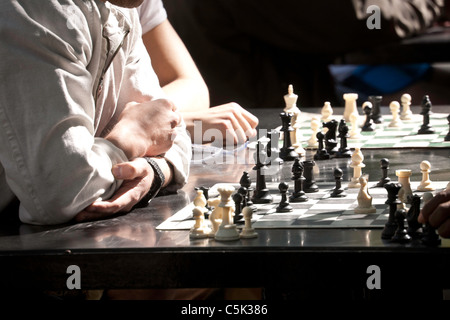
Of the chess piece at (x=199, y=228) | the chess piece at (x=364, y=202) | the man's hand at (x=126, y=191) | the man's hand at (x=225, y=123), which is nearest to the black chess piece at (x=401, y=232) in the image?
the chess piece at (x=364, y=202)

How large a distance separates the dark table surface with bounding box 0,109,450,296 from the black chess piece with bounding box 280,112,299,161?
78 cm

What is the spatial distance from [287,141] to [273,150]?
0.24 feet

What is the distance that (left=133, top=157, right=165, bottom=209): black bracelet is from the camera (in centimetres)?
184

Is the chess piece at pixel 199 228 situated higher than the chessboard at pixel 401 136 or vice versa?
the chessboard at pixel 401 136

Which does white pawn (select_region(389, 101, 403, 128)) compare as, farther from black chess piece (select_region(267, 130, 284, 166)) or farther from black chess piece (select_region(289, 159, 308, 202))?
black chess piece (select_region(289, 159, 308, 202))

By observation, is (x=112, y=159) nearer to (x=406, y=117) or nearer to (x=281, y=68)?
(x=406, y=117)

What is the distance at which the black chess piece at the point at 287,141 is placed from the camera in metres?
2.33

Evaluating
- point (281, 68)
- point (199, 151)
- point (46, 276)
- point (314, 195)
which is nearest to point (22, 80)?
point (46, 276)

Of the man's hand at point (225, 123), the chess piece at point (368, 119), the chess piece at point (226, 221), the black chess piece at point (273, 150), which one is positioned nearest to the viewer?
the chess piece at point (226, 221)

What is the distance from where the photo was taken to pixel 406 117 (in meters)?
2.88

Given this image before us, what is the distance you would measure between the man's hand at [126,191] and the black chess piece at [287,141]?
1.87ft

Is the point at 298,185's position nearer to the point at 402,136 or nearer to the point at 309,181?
the point at 309,181

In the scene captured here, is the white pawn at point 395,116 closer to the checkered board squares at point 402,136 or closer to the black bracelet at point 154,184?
the checkered board squares at point 402,136
